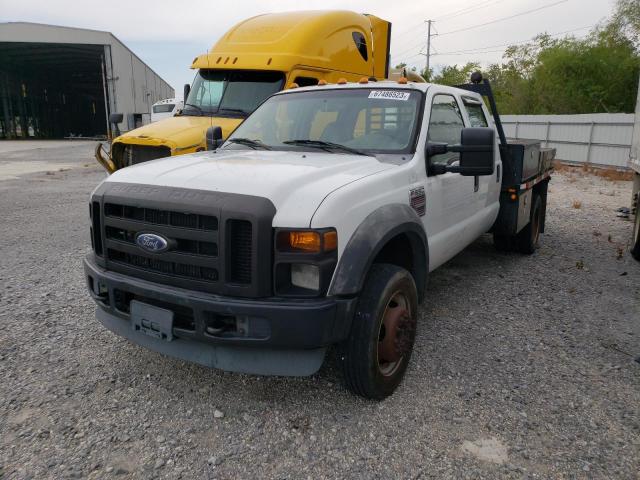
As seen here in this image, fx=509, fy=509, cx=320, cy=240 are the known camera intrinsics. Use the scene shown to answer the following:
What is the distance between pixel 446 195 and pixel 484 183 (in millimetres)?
1041

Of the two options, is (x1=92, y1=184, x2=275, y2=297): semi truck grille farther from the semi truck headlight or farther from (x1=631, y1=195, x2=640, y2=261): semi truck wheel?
(x1=631, y1=195, x2=640, y2=261): semi truck wheel

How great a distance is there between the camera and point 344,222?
2.67 meters

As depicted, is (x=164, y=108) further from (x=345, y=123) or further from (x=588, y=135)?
(x=345, y=123)

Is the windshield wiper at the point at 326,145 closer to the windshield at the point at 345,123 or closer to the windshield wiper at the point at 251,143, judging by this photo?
the windshield at the point at 345,123

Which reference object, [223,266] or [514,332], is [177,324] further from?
[514,332]

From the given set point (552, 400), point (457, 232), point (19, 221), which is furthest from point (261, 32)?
point (552, 400)

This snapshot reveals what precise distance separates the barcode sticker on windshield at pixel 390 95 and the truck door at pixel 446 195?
183 millimetres

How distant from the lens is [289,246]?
255cm

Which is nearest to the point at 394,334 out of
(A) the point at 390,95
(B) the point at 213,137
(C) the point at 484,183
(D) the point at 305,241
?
(D) the point at 305,241

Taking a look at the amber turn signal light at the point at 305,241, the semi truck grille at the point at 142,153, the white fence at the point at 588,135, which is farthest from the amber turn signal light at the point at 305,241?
the white fence at the point at 588,135

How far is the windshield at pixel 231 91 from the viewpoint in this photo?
7801 mm

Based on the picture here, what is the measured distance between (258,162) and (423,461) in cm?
197

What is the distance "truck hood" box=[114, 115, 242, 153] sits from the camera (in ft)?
22.8

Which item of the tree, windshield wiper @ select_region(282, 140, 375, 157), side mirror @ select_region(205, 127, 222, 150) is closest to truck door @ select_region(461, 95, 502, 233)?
windshield wiper @ select_region(282, 140, 375, 157)
